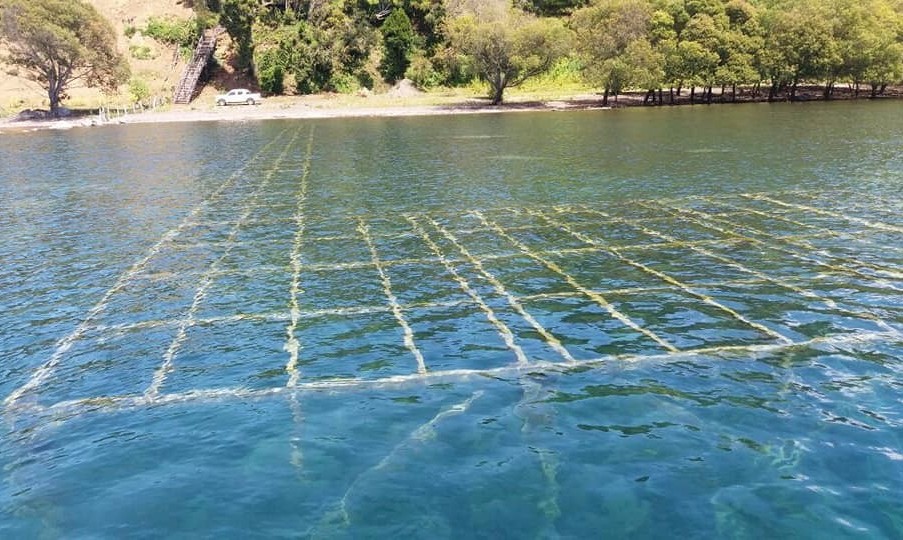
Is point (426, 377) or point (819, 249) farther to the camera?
point (819, 249)

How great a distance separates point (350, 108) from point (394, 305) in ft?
193

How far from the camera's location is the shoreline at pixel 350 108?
6381 cm

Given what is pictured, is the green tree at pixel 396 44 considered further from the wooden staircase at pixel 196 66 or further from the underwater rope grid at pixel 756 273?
the underwater rope grid at pixel 756 273

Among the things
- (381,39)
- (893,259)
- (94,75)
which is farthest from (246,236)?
(381,39)

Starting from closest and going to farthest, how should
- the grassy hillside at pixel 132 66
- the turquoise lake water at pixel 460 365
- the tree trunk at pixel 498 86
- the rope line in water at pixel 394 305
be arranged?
the turquoise lake water at pixel 460 365 → the rope line in water at pixel 394 305 → the tree trunk at pixel 498 86 → the grassy hillside at pixel 132 66

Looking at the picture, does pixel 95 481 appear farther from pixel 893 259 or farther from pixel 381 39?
pixel 381 39

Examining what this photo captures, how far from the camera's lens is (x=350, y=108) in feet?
232

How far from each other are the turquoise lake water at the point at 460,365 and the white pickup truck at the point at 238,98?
4910 centimetres

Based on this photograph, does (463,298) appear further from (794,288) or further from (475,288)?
(794,288)

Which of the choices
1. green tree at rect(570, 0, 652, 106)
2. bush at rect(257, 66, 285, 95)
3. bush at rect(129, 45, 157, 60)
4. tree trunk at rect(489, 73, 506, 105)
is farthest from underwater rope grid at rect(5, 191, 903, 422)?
bush at rect(129, 45, 157, 60)

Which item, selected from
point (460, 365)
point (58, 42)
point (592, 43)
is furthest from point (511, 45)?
point (460, 365)

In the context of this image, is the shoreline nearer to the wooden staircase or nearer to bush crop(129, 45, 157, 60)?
the wooden staircase

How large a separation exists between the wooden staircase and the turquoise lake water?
174 ft

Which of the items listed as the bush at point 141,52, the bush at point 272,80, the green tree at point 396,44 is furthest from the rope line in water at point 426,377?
the bush at point 141,52
